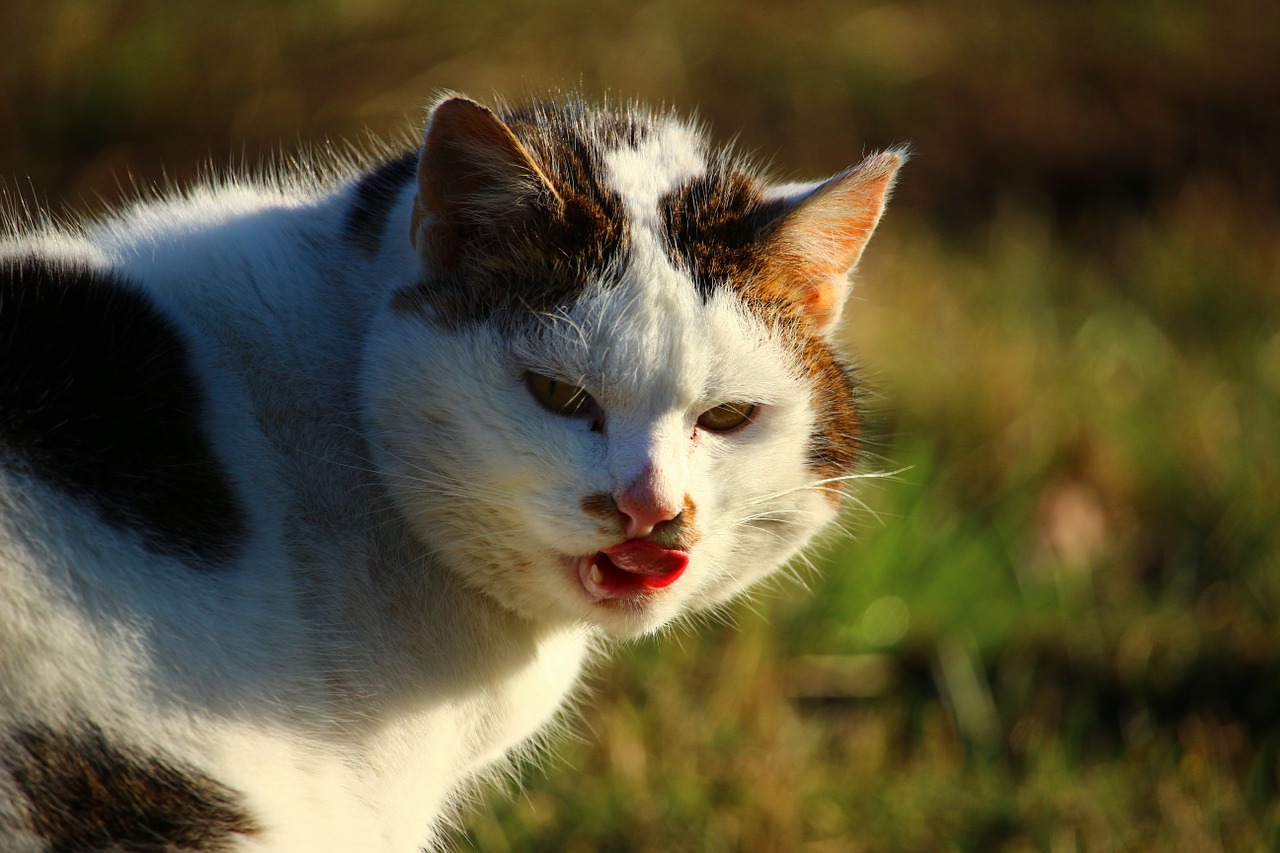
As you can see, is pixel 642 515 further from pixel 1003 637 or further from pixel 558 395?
pixel 1003 637

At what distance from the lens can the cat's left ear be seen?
144 centimetres

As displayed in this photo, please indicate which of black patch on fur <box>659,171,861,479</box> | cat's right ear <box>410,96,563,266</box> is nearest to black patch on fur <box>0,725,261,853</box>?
cat's right ear <box>410,96,563,266</box>

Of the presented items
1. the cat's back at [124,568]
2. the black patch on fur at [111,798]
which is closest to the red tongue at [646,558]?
the cat's back at [124,568]

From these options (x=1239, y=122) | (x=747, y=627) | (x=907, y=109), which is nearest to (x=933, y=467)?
(x=747, y=627)

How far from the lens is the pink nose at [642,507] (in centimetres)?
125

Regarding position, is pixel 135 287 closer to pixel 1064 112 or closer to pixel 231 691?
pixel 231 691

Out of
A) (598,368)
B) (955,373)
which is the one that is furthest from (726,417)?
(955,373)

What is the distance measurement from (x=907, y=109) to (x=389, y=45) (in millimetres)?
2200

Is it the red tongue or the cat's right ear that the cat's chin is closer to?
the red tongue

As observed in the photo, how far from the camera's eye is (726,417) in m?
1.40

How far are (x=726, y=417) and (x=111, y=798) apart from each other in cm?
78

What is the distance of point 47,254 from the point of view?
1349 mm

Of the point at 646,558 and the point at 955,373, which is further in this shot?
the point at 955,373

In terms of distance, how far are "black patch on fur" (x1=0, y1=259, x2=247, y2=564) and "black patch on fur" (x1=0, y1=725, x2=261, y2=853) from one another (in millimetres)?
217
